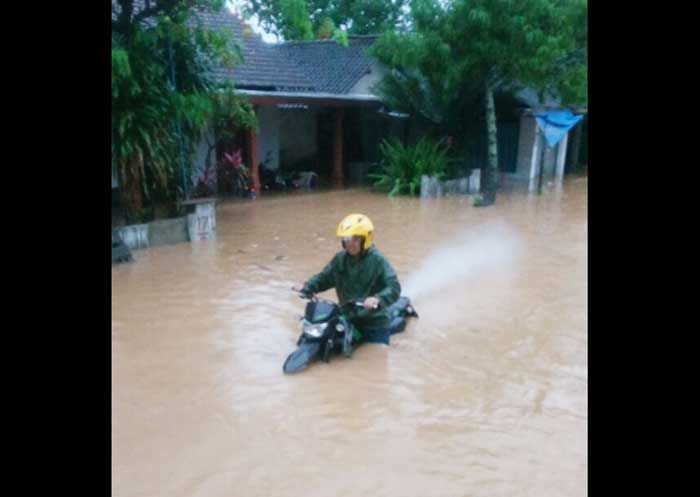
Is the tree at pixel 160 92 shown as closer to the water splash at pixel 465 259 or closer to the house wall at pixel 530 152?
the water splash at pixel 465 259

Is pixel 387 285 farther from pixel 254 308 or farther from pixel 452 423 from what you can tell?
pixel 254 308

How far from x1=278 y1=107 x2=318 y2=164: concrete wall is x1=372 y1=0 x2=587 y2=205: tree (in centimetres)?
366

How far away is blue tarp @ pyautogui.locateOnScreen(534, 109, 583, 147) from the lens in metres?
17.0

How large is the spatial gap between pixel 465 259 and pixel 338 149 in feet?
31.8

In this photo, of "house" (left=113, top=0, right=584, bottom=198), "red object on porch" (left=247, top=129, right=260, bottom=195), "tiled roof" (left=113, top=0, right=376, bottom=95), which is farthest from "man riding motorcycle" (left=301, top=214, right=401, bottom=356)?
"tiled roof" (left=113, top=0, right=376, bottom=95)

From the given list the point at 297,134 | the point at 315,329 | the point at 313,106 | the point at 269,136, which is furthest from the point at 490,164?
the point at 315,329

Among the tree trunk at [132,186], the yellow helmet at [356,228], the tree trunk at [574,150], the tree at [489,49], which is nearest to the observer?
the yellow helmet at [356,228]

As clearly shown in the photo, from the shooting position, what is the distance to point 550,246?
10922 millimetres

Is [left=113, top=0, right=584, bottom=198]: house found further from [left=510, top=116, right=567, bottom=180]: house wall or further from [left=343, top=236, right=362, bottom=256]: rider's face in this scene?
[left=343, top=236, right=362, bottom=256]: rider's face

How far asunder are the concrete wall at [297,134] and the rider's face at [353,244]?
14.0 meters

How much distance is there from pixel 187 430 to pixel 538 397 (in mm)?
2689

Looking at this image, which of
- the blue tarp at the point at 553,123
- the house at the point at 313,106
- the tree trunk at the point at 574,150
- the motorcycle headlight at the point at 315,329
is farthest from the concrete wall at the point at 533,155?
the motorcycle headlight at the point at 315,329

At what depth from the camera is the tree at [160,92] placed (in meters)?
10.1
